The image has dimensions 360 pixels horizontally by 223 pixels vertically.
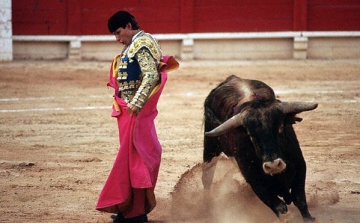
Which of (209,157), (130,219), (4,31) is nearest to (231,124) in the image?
(130,219)

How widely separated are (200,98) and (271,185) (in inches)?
193

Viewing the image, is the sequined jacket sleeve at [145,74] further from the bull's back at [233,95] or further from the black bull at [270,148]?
the bull's back at [233,95]

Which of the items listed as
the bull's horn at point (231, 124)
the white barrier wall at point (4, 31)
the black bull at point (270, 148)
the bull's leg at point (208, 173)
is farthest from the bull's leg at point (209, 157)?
the white barrier wall at point (4, 31)

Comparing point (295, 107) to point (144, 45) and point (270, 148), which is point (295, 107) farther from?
point (144, 45)

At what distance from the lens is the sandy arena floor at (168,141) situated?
510 centimetres

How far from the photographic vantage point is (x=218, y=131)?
4.61 m

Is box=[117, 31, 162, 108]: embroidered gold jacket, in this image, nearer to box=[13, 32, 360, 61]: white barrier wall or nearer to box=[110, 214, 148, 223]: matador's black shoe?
box=[110, 214, 148, 223]: matador's black shoe

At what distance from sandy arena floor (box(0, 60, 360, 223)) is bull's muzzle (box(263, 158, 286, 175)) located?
560mm

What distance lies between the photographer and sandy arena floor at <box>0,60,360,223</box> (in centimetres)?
510

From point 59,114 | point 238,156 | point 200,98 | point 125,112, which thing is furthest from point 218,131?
point 200,98

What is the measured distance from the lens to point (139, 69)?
4703 mm

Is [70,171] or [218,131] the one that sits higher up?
[218,131]

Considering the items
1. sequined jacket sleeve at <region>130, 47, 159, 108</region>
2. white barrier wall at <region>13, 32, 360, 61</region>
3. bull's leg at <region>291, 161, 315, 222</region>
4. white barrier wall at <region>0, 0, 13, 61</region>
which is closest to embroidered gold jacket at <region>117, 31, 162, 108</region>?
sequined jacket sleeve at <region>130, 47, 159, 108</region>

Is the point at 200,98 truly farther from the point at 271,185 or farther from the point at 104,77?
the point at 271,185
